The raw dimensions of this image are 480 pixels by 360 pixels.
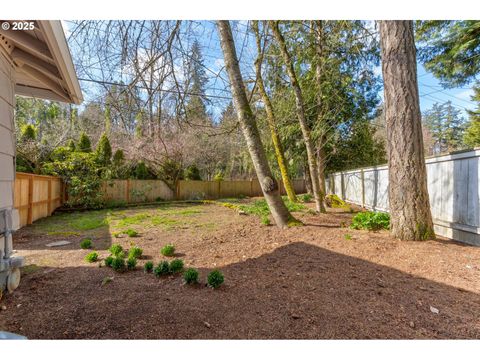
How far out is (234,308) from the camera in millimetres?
1655

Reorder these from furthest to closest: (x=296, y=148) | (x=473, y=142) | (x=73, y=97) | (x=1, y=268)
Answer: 1. (x=473, y=142)
2. (x=296, y=148)
3. (x=73, y=97)
4. (x=1, y=268)

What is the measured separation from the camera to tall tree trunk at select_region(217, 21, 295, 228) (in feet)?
11.7

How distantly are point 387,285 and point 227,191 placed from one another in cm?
1187

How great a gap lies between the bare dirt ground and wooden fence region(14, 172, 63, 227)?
268 centimetres

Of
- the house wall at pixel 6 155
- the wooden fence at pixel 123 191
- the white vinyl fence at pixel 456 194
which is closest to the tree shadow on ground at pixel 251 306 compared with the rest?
the house wall at pixel 6 155

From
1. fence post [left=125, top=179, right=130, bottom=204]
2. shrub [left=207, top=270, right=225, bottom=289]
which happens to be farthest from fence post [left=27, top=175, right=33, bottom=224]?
shrub [left=207, top=270, right=225, bottom=289]

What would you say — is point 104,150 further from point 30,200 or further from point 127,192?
point 30,200

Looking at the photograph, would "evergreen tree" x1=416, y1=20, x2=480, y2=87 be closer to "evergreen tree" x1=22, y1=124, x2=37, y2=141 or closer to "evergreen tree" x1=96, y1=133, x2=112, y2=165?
"evergreen tree" x1=96, y1=133, x2=112, y2=165

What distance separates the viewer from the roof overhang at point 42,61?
1735 mm

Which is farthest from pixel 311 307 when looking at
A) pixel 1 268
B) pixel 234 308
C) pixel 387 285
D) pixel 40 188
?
pixel 40 188

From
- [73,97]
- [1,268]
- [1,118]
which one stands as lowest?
[1,268]

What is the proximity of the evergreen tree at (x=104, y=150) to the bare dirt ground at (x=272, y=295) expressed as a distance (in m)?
6.67

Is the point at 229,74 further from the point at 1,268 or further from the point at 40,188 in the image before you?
the point at 40,188

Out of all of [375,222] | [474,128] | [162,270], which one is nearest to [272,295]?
[162,270]
